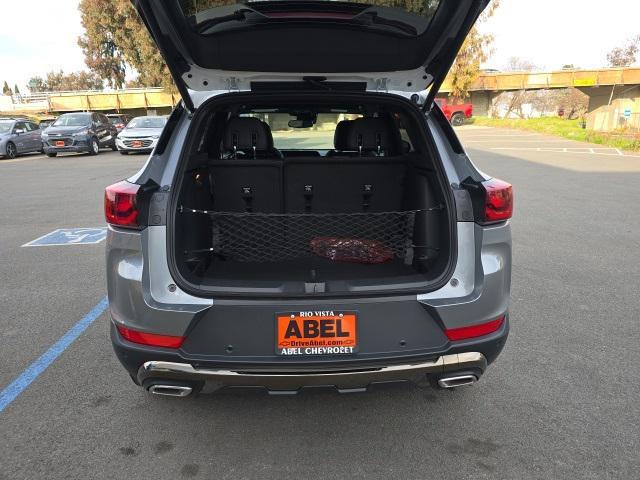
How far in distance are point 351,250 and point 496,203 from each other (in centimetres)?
105

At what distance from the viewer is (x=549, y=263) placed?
16.3 feet

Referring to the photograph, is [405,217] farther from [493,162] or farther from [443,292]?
[493,162]

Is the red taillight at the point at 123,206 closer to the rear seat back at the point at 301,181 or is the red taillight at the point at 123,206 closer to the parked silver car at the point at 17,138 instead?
the rear seat back at the point at 301,181

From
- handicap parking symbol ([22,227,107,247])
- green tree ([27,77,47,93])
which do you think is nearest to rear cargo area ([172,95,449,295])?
handicap parking symbol ([22,227,107,247])

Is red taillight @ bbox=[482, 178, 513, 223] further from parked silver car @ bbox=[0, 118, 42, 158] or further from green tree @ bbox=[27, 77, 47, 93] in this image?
green tree @ bbox=[27, 77, 47, 93]

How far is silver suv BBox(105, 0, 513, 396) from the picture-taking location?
2027 mm

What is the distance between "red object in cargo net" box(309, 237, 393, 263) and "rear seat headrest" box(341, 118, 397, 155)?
30.5 inches

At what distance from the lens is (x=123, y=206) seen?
2.08 metres

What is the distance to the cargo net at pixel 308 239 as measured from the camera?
292cm

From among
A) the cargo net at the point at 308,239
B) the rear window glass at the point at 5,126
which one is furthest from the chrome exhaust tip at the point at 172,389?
the rear window glass at the point at 5,126

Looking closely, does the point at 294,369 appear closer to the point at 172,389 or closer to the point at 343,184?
the point at 172,389

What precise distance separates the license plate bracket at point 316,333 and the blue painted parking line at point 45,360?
1.76 metres

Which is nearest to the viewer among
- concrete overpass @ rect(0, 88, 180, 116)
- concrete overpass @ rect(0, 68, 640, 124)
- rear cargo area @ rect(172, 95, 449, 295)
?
rear cargo area @ rect(172, 95, 449, 295)

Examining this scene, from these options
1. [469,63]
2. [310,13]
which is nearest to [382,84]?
[310,13]
